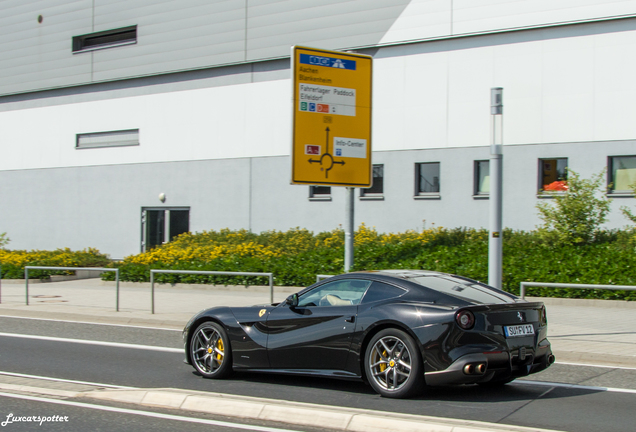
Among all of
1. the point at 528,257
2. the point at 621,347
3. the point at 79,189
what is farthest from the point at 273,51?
the point at 621,347

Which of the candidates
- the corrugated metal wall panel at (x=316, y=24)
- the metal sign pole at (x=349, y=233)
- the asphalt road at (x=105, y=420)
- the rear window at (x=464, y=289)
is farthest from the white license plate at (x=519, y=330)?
the corrugated metal wall panel at (x=316, y=24)

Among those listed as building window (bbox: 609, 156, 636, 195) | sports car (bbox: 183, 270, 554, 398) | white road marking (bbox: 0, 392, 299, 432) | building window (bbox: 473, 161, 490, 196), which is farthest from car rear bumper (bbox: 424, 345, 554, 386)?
building window (bbox: 473, 161, 490, 196)

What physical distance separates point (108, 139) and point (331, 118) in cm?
1834

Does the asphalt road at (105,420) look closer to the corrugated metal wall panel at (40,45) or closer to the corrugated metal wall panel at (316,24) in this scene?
the corrugated metal wall panel at (316,24)

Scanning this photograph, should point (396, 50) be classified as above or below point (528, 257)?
above

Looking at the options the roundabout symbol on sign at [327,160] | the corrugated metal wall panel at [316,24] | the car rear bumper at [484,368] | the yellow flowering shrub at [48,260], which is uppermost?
the corrugated metal wall panel at [316,24]

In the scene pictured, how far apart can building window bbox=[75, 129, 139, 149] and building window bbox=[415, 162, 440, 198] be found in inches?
491

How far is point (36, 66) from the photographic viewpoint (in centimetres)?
3189

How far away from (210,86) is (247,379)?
2091 centimetres

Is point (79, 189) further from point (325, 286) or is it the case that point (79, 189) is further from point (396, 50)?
point (325, 286)

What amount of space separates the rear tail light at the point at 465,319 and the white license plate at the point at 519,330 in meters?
0.38

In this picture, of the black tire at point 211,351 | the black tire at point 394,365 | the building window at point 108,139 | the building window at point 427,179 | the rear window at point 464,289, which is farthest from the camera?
the building window at point 108,139

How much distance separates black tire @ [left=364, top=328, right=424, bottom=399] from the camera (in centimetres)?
659

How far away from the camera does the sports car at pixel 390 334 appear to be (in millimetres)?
6480
